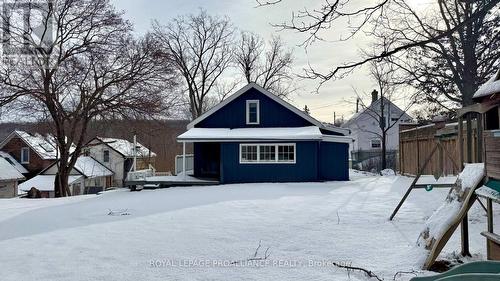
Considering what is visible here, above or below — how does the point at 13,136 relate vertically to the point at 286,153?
above

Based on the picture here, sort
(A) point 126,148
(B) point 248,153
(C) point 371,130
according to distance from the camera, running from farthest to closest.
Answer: (A) point 126,148, (C) point 371,130, (B) point 248,153

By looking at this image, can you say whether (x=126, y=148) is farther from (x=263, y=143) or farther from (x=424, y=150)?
(x=424, y=150)

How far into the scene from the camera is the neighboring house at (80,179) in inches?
1213

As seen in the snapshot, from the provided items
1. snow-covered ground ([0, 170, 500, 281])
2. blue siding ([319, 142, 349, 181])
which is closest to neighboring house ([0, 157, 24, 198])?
snow-covered ground ([0, 170, 500, 281])

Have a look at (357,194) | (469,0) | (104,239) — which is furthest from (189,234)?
(357,194)

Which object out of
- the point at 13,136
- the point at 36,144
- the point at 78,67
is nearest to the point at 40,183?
the point at 36,144

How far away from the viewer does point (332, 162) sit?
18.1m

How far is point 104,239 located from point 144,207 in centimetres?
398

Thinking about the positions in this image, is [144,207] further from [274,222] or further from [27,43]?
[27,43]

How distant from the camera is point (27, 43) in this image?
62.5 ft

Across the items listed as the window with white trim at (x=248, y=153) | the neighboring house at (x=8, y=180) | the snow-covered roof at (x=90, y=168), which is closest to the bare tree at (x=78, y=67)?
the window with white trim at (x=248, y=153)

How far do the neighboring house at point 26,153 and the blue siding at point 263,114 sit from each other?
23145 millimetres

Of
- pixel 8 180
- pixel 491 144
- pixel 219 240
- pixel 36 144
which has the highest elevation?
pixel 36 144

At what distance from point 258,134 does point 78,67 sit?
1018cm
